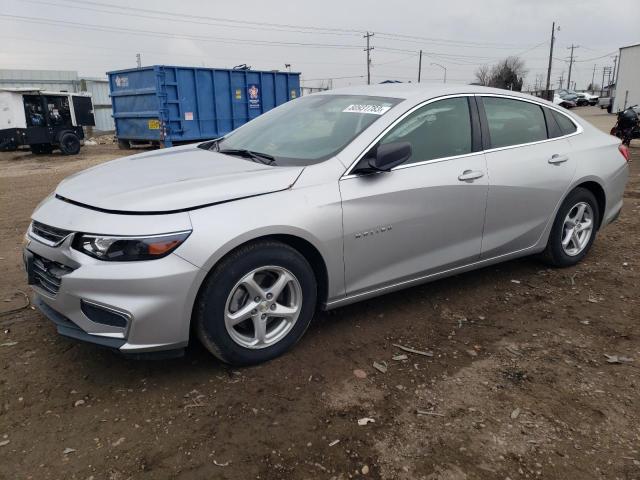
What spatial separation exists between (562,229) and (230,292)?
3.10m

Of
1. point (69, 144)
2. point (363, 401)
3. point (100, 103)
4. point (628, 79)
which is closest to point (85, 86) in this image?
point (100, 103)

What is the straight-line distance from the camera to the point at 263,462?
7.60 ft

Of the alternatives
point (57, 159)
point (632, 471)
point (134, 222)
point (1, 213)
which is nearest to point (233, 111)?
point (57, 159)

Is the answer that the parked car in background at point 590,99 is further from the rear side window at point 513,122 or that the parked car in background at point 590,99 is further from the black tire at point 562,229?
the rear side window at point 513,122

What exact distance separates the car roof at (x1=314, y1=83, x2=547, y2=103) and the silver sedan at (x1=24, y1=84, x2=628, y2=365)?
22 millimetres

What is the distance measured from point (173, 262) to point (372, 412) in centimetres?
125

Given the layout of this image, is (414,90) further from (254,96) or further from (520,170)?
(254,96)

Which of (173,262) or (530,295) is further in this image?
(530,295)

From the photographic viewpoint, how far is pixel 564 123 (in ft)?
14.7

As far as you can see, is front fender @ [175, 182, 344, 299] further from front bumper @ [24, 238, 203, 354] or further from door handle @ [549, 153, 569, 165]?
door handle @ [549, 153, 569, 165]

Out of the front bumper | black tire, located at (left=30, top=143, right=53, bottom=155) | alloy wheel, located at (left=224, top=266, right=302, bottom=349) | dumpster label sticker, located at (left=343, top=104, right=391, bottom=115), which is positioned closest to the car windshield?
dumpster label sticker, located at (left=343, top=104, right=391, bottom=115)

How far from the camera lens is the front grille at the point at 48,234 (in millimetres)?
2729

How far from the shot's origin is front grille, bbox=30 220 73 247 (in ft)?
8.95

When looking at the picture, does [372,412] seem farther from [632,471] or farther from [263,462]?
[632,471]
